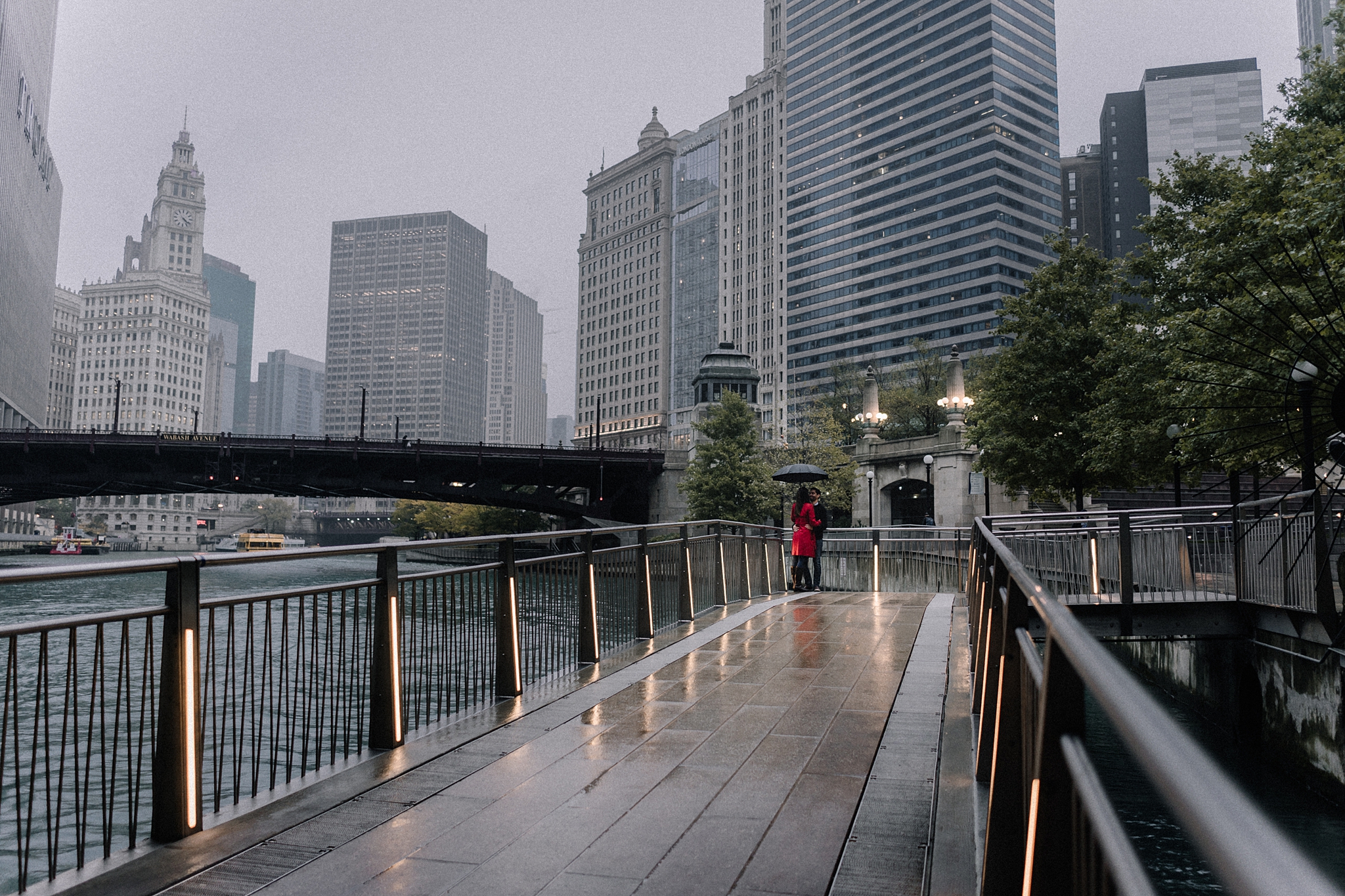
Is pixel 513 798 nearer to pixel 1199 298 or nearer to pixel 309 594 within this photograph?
pixel 309 594

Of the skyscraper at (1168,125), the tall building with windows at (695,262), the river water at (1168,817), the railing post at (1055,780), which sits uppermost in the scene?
the skyscraper at (1168,125)

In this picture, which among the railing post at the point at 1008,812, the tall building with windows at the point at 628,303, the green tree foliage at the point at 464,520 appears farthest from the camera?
the tall building with windows at the point at 628,303

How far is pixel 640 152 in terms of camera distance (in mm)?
170000

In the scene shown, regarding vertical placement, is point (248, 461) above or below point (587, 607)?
above

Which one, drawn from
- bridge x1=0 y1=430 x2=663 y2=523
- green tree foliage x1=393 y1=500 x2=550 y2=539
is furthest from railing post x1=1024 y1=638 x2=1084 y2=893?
green tree foliage x1=393 y1=500 x2=550 y2=539

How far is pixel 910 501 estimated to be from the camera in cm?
6238

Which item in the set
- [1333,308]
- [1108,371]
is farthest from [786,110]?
[1333,308]

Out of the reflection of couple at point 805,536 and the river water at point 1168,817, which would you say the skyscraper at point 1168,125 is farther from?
the river water at point 1168,817

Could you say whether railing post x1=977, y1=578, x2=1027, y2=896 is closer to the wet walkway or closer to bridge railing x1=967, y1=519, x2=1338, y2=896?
bridge railing x1=967, y1=519, x2=1338, y2=896

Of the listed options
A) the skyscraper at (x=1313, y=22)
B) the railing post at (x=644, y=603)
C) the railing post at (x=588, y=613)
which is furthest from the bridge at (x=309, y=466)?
the skyscraper at (x=1313, y=22)

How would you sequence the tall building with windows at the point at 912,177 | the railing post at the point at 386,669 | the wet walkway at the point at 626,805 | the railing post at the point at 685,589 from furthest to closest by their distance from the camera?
the tall building with windows at the point at 912,177 → the railing post at the point at 685,589 → the railing post at the point at 386,669 → the wet walkway at the point at 626,805

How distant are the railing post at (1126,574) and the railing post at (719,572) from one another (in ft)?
21.2

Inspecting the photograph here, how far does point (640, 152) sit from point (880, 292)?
62.1 metres

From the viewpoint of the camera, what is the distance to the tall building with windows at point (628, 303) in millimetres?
153125
